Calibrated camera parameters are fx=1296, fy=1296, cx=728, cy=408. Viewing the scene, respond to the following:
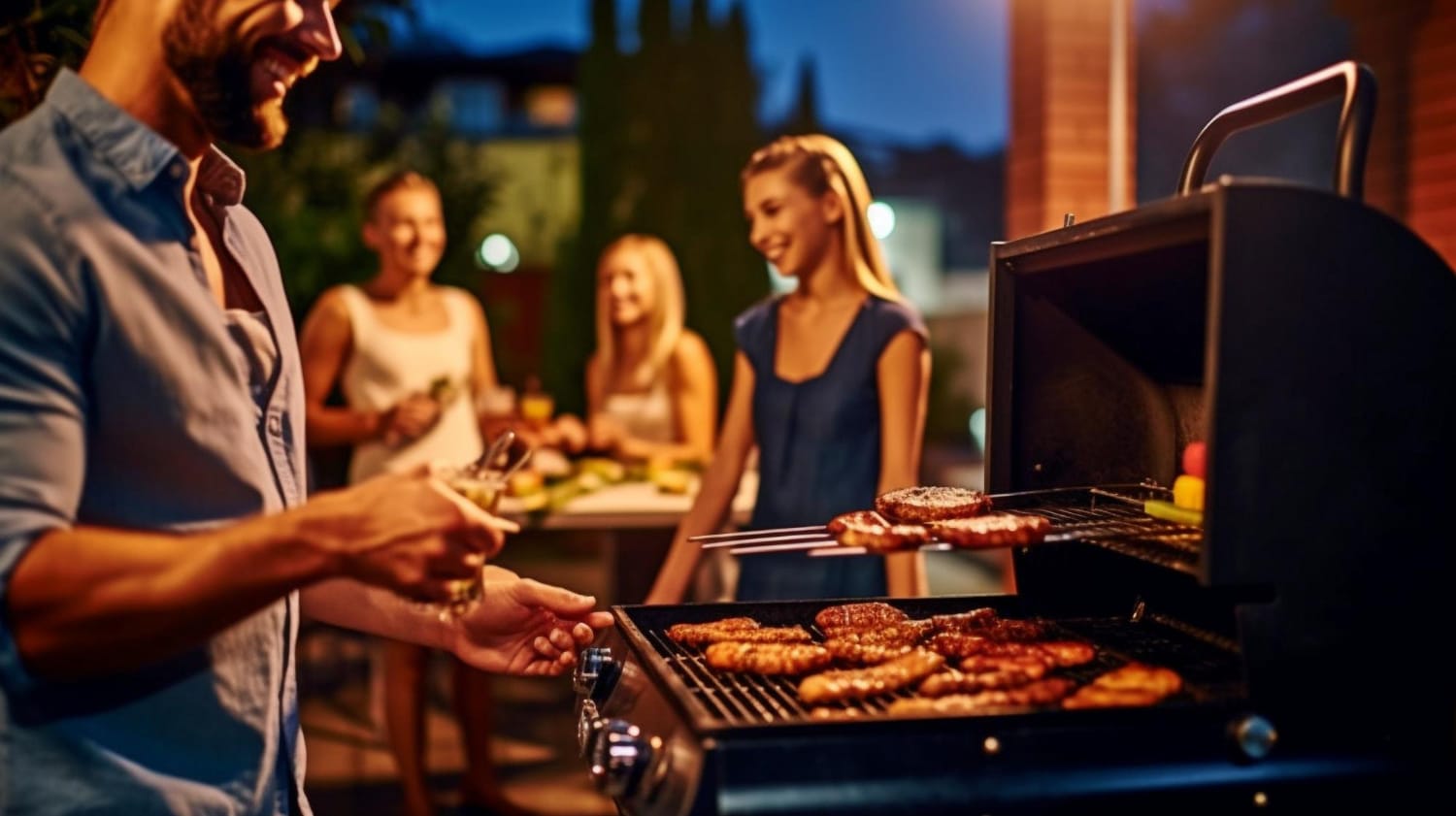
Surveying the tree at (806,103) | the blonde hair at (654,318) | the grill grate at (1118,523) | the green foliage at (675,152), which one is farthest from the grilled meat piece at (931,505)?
the tree at (806,103)

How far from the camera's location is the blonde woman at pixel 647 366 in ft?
20.7

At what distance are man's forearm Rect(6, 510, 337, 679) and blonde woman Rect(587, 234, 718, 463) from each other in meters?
4.50

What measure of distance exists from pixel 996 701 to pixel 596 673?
80cm

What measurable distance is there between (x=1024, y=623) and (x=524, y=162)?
25059 mm

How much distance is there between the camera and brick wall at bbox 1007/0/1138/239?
6012 millimetres

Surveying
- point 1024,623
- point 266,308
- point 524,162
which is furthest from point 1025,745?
point 524,162

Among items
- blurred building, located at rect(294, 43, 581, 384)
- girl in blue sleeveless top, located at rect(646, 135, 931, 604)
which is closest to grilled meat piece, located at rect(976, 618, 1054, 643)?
girl in blue sleeveless top, located at rect(646, 135, 931, 604)

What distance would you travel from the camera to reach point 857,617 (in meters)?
2.57

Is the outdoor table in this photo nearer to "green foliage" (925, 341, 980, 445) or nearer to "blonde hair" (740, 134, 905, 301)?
"blonde hair" (740, 134, 905, 301)

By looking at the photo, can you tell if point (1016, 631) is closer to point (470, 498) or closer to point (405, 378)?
point (470, 498)

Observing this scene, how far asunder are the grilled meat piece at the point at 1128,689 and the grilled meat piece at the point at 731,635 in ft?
1.95

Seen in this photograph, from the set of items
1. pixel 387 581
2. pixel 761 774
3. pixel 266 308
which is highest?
pixel 266 308

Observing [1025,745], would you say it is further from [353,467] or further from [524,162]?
[524,162]

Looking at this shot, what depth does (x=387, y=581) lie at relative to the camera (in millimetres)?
1623
